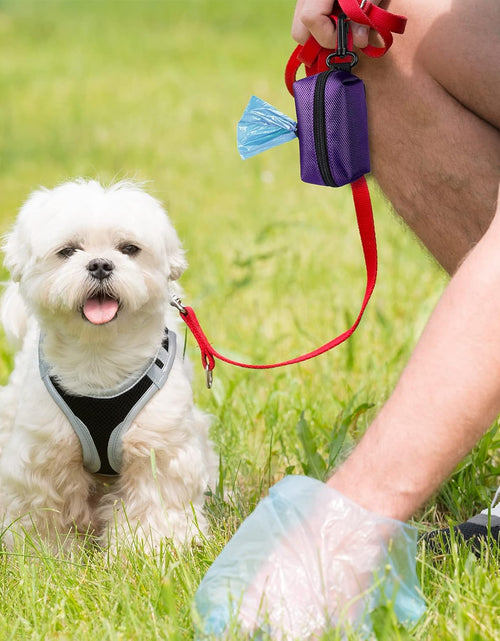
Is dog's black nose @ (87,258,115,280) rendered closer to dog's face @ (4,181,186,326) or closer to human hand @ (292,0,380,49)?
dog's face @ (4,181,186,326)

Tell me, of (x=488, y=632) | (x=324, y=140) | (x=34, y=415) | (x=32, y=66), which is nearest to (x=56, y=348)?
(x=34, y=415)

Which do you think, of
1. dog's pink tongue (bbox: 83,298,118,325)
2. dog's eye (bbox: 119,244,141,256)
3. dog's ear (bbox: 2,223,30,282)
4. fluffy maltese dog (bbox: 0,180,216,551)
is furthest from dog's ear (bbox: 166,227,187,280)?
dog's ear (bbox: 2,223,30,282)

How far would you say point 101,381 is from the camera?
82.7 inches

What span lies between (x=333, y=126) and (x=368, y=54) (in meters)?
0.17

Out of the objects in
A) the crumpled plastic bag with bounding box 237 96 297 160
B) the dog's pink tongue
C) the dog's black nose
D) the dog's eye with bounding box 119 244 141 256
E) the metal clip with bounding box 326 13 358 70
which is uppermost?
the metal clip with bounding box 326 13 358 70

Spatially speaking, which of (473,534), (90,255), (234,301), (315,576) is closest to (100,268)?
(90,255)

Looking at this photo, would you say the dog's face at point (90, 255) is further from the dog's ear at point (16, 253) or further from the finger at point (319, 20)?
the finger at point (319, 20)

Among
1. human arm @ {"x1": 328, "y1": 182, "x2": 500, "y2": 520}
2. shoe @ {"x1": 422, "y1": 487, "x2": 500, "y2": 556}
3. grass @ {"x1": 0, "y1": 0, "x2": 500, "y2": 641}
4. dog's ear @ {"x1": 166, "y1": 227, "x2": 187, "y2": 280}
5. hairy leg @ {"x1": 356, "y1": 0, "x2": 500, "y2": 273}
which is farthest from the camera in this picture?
dog's ear @ {"x1": 166, "y1": 227, "x2": 187, "y2": 280}

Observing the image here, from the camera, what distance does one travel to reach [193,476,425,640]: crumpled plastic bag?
150cm

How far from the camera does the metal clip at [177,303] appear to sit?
7.18ft

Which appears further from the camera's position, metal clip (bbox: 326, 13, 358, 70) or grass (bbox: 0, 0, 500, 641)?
metal clip (bbox: 326, 13, 358, 70)

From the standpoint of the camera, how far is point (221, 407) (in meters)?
2.81

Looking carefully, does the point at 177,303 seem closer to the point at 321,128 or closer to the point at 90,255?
the point at 90,255

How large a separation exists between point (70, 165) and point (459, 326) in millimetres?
5279
